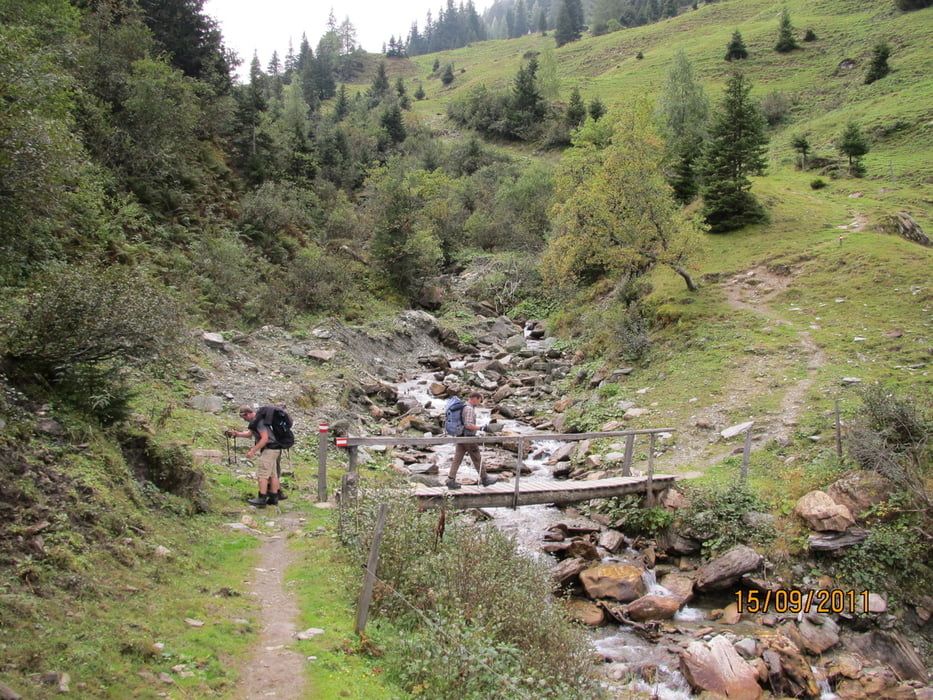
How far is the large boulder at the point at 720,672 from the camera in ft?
25.3

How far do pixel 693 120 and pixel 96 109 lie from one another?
43.9 metres

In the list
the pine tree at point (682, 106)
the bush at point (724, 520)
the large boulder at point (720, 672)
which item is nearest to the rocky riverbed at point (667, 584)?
the large boulder at point (720, 672)

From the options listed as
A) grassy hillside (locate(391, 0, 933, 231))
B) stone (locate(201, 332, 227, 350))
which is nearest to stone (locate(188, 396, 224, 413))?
stone (locate(201, 332, 227, 350))

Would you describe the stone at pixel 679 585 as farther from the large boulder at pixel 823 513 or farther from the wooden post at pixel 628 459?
the wooden post at pixel 628 459

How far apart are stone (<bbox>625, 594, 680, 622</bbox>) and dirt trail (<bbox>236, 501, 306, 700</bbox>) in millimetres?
6058

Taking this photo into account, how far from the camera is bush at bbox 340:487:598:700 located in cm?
542

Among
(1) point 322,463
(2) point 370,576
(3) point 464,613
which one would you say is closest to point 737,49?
(1) point 322,463

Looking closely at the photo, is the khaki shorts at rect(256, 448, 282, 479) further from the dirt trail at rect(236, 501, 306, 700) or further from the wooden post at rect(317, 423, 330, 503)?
the dirt trail at rect(236, 501, 306, 700)

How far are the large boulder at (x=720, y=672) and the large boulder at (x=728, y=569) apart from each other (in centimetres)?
202

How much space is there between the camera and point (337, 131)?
176ft

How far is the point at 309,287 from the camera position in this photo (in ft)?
90.6

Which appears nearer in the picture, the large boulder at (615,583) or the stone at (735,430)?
the large boulder at (615,583)

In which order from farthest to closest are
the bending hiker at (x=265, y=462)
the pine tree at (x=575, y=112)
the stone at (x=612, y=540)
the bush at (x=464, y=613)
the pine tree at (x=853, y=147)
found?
the pine tree at (x=575, y=112)
the pine tree at (x=853, y=147)
the stone at (x=612, y=540)
the bending hiker at (x=265, y=462)
the bush at (x=464, y=613)

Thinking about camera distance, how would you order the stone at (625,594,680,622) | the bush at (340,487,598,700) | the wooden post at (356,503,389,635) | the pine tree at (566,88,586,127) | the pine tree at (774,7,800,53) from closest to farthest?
1. the bush at (340,487,598,700)
2. the wooden post at (356,503,389,635)
3. the stone at (625,594,680,622)
4. the pine tree at (566,88,586,127)
5. the pine tree at (774,7,800,53)
